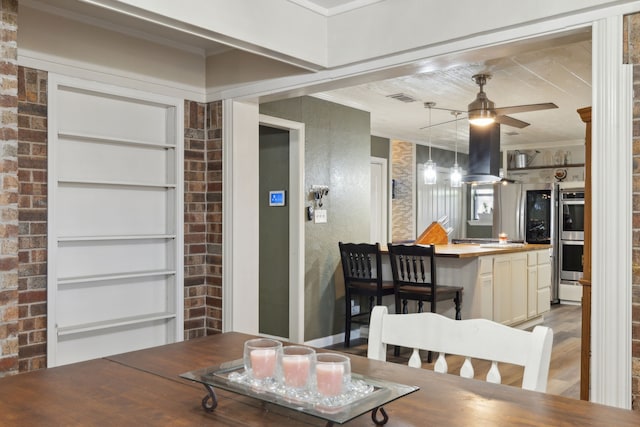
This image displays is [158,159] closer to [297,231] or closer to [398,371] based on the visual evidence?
[297,231]

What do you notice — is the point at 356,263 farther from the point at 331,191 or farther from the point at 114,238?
Result: the point at 114,238

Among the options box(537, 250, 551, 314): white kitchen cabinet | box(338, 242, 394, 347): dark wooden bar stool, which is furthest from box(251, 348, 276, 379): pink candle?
box(537, 250, 551, 314): white kitchen cabinet

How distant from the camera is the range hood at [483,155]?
5512 mm

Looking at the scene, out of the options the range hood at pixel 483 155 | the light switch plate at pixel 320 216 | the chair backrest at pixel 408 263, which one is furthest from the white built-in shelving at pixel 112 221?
the range hood at pixel 483 155

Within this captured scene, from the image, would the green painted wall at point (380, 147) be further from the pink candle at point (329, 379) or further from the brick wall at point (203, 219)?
the pink candle at point (329, 379)

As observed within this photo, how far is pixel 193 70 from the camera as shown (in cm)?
382

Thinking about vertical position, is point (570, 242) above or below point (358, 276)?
above

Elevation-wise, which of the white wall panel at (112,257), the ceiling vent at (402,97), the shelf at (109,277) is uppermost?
the ceiling vent at (402,97)

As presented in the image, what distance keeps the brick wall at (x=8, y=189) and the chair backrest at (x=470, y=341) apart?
1.54 metres

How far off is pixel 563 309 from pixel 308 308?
13.3 ft

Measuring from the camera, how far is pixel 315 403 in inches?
45.4

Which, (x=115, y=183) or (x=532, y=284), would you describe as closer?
(x=115, y=183)

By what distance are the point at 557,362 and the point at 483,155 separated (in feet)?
6.90

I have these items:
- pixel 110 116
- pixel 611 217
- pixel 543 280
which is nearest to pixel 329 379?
pixel 611 217
